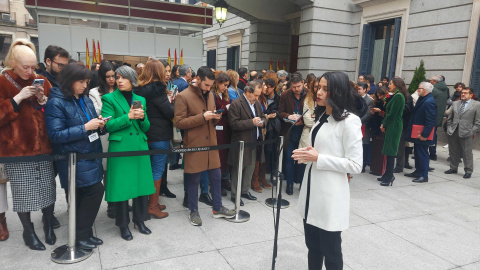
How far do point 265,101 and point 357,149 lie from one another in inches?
135

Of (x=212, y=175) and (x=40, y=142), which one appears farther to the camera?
(x=212, y=175)

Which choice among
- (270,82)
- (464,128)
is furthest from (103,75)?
(464,128)

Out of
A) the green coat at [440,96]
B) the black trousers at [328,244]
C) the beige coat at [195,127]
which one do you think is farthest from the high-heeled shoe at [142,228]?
the green coat at [440,96]

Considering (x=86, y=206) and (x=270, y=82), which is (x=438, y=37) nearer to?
(x=270, y=82)

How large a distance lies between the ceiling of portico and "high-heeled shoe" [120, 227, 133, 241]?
13.1 metres

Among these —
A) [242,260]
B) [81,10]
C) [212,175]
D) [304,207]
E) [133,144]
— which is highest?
[81,10]

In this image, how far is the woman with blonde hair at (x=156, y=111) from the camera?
4152 mm

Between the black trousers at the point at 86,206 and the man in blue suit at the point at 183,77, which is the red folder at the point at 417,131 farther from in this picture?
the black trousers at the point at 86,206

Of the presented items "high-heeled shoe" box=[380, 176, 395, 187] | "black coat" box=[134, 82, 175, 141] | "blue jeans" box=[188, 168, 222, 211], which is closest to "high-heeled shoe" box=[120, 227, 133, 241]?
"blue jeans" box=[188, 168, 222, 211]

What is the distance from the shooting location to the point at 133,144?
368cm

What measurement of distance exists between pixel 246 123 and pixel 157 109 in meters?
1.26

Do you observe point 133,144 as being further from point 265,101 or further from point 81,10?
point 81,10

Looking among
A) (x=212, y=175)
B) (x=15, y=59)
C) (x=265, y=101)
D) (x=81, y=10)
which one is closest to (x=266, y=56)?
(x=81, y=10)

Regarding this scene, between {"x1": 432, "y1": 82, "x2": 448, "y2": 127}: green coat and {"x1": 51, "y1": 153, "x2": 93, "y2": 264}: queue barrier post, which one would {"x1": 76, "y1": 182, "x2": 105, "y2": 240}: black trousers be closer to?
{"x1": 51, "y1": 153, "x2": 93, "y2": 264}: queue barrier post
